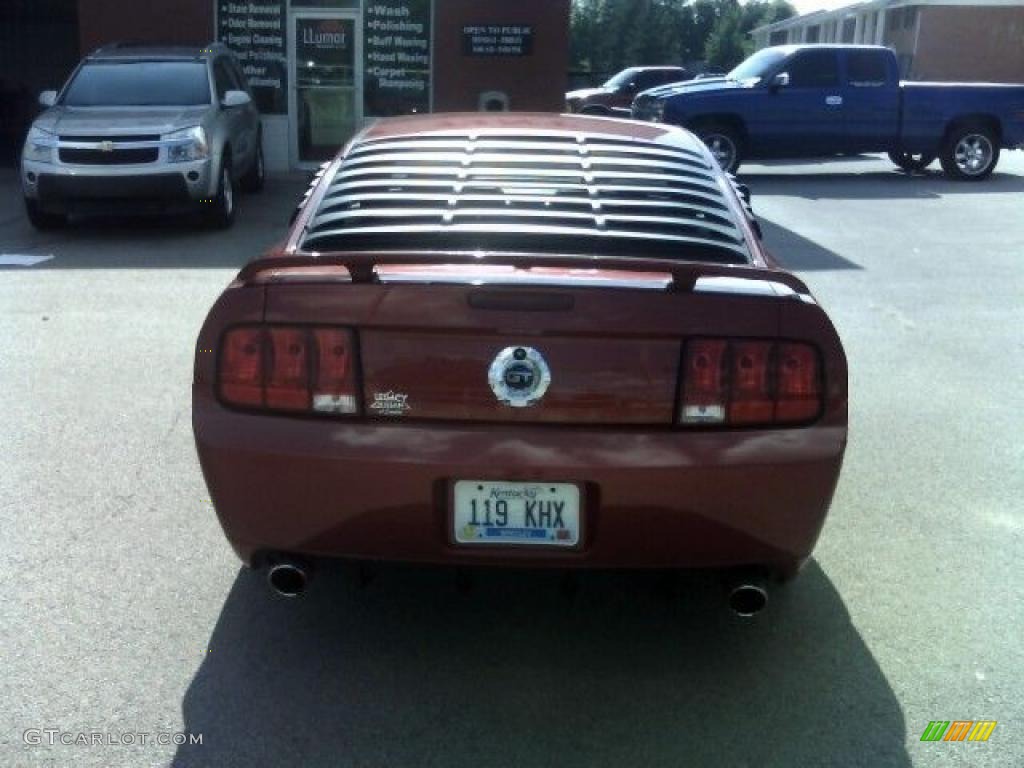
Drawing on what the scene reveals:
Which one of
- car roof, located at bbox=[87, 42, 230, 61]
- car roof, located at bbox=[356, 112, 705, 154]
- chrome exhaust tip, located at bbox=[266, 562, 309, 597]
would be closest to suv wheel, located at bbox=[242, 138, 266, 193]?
car roof, located at bbox=[87, 42, 230, 61]

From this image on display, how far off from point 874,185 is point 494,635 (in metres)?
15.8

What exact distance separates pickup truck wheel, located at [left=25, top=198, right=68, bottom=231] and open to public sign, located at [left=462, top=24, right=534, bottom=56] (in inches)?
303

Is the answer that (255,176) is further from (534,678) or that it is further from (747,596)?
(747,596)

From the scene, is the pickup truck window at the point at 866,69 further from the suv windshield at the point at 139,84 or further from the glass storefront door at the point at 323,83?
the suv windshield at the point at 139,84

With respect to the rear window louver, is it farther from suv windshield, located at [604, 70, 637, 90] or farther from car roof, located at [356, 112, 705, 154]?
suv windshield, located at [604, 70, 637, 90]

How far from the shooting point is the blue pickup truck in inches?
728

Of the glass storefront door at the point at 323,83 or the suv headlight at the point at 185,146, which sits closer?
the suv headlight at the point at 185,146

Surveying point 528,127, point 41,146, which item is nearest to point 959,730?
point 528,127

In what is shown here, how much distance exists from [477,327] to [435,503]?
0.50 meters

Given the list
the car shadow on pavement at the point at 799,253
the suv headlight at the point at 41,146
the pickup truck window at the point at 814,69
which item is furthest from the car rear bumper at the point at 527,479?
the pickup truck window at the point at 814,69

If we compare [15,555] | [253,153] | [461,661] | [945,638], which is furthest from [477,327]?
[253,153]

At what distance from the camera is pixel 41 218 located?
1263 centimetres

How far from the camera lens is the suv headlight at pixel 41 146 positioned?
12078 millimetres

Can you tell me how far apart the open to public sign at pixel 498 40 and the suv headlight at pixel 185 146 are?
23.5 ft
